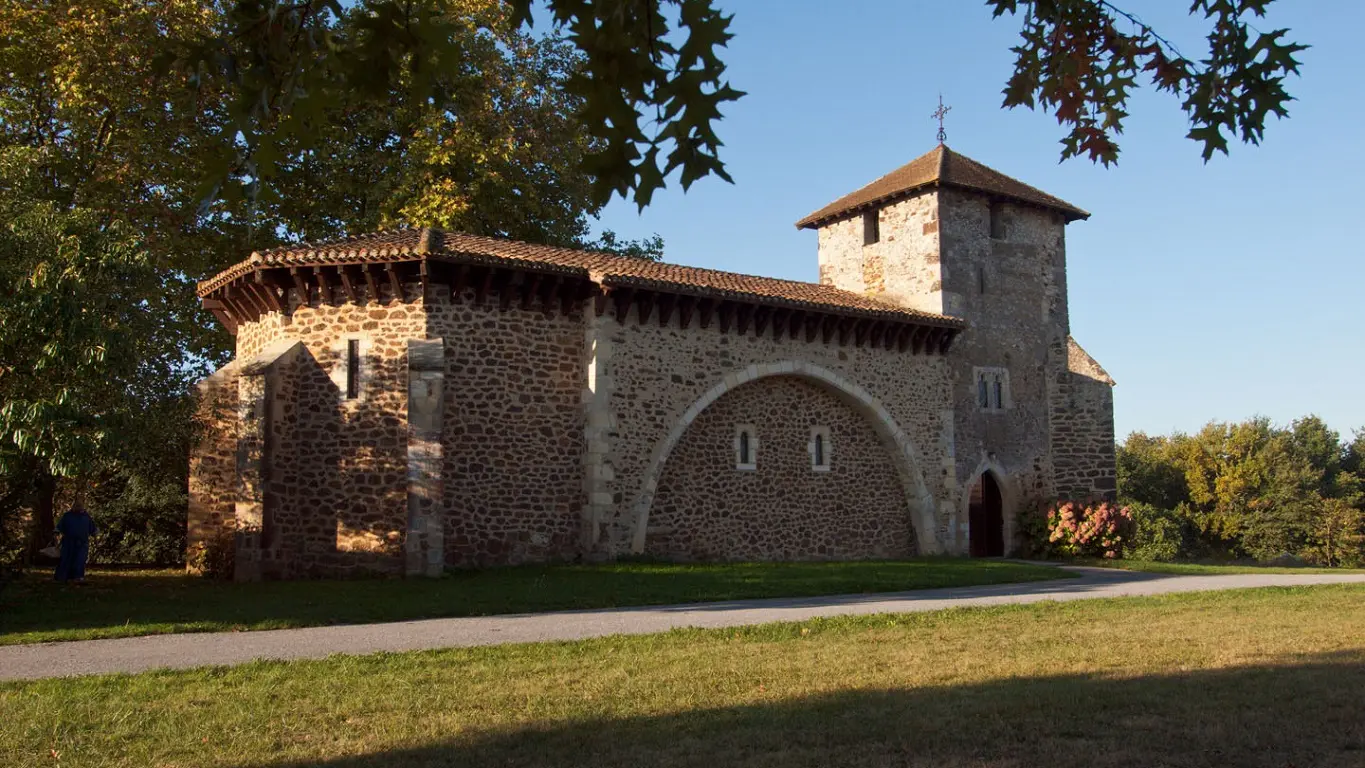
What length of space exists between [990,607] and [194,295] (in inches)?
613

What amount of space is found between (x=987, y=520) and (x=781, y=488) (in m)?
6.30

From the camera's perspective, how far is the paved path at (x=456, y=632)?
28.2 ft

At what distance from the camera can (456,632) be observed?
10148 mm

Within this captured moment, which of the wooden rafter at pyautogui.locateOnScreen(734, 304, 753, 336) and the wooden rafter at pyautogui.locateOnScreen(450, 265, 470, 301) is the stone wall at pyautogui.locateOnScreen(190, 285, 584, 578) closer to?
Result: the wooden rafter at pyautogui.locateOnScreen(450, 265, 470, 301)

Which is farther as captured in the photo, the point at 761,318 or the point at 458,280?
the point at 761,318

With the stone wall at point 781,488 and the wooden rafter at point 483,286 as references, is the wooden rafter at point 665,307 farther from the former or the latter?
the wooden rafter at point 483,286

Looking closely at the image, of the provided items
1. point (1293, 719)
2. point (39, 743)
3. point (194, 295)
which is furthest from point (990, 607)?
point (194, 295)

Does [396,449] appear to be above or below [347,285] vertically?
below

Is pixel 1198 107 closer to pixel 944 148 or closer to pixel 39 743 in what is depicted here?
pixel 39 743

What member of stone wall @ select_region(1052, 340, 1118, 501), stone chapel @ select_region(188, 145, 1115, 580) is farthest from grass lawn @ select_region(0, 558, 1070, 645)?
stone wall @ select_region(1052, 340, 1118, 501)

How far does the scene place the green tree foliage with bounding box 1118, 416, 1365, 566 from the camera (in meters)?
42.9

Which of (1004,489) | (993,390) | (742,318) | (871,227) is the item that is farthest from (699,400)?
(1004,489)

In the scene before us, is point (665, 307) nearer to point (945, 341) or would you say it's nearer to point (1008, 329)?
point (945, 341)

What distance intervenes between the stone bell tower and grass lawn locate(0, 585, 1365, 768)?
14423 millimetres
